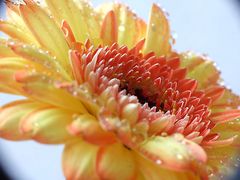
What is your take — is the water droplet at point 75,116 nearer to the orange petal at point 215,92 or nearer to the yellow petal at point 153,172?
the yellow petal at point 153,172

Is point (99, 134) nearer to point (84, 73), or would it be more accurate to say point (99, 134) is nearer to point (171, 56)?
point (84, 73)

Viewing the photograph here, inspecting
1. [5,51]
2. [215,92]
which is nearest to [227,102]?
[215,92]

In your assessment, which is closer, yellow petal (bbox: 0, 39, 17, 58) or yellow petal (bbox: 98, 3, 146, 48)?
yellow petal (bbox: 0, 39, 17, 58)

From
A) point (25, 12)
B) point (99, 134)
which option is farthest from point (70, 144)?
point (25, 12)

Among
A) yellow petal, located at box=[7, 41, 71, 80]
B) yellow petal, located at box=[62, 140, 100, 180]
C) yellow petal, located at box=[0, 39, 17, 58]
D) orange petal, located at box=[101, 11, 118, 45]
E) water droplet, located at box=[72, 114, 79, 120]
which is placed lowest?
yellow petal, located at box=[62, 140, 100, 180]

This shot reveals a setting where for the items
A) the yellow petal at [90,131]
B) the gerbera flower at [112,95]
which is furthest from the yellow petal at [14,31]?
the yellow petal at [90,131]

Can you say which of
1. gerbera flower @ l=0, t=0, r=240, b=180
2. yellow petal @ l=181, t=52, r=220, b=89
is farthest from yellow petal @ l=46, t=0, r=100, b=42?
yellow petal @ l=181, t=52, r=220, b=89

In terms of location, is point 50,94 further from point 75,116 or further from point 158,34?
point 158,34

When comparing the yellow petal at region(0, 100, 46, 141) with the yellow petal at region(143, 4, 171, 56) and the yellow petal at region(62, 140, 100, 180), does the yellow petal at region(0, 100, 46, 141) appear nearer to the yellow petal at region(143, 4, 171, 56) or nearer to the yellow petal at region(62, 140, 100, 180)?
the yellow petal at region(62, 140, 100, 180)
